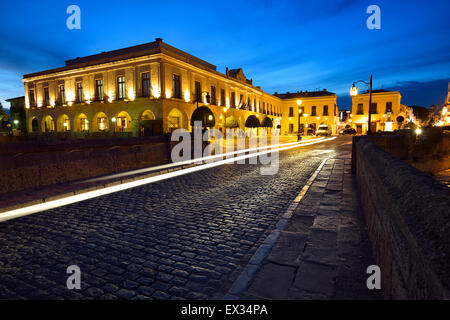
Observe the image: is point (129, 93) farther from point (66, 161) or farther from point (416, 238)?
point (416, 238)

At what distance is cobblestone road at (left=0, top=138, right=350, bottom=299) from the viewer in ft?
8.70

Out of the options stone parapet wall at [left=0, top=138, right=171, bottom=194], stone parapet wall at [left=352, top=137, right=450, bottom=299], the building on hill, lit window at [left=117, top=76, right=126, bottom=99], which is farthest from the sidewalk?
the building on hill

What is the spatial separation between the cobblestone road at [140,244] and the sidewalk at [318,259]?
14.3 inches

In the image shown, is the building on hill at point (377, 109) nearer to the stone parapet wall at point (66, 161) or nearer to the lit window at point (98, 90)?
the lit window at point (98, 90)

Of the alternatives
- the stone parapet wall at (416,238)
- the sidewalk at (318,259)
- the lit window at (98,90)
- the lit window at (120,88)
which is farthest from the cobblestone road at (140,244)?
the lit window at (98,90)

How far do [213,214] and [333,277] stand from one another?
2671 mm

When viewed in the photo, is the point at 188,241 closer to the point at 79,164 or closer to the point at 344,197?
the point at 344,197

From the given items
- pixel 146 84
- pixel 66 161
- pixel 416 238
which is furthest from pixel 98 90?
pixel 416 238

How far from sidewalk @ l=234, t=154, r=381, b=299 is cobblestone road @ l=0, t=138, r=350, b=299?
14.3 inches

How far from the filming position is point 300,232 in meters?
3.89

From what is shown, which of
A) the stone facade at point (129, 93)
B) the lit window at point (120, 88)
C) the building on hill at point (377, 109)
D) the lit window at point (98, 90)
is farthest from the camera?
the building on hill at point (377, 109)

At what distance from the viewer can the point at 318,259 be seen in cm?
304

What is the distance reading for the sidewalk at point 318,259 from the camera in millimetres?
2432
